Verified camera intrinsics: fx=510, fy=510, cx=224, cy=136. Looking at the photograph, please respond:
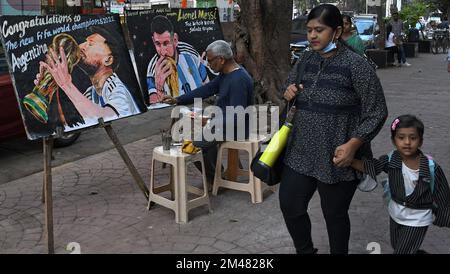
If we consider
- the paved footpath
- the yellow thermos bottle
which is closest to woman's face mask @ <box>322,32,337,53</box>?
the yellow thermos bottle

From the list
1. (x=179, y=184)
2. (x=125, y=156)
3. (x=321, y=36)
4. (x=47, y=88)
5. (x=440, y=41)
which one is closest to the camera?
(x=321, y=36)

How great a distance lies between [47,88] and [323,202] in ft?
7.07

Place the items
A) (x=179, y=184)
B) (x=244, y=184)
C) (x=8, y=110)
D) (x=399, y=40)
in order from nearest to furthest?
1. (x=179, y=184)
2. (x=244, y=184)
3. (x=8, y=110)
4. (x=399, y=40)

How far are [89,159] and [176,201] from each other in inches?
86.8

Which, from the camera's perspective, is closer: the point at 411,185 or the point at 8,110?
the point at 411,185

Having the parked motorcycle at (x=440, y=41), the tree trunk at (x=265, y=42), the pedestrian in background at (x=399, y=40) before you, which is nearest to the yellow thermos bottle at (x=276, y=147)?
the tree trunk at (x=265, y=42)

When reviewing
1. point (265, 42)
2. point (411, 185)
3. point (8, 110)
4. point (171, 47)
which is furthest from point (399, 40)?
point (411, 185)

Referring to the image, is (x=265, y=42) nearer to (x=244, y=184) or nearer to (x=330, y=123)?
(x=244, y=184)

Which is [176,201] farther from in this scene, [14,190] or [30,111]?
[14,190]

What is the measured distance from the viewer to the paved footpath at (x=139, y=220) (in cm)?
367

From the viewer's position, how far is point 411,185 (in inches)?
114

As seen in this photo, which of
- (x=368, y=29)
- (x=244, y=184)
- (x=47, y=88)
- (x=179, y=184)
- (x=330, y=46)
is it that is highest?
(x=368, y=29)

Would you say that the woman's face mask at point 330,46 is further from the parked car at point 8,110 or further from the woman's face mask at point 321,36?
the parked car at point 8,110

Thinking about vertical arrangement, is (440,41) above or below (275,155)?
above
